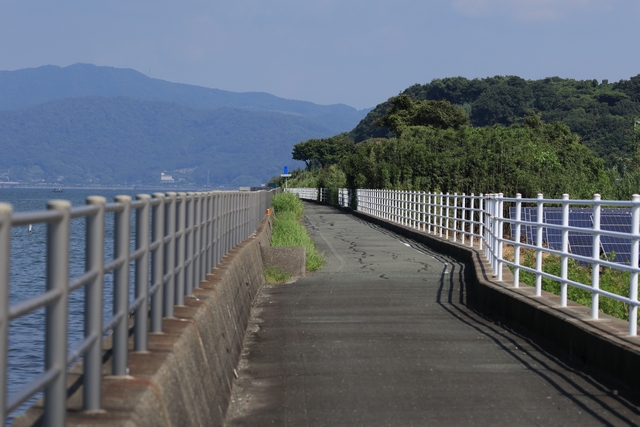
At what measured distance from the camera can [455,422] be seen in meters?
7.16

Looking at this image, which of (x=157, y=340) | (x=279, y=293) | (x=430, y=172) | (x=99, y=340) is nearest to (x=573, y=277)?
(x=279, y=293)

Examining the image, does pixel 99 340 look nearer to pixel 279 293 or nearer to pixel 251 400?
pixel 251 400

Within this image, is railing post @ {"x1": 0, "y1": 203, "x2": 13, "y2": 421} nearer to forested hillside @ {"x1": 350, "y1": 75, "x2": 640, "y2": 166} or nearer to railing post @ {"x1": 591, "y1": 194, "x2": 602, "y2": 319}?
railing post @ {"x1": 591, "y1": 194, "x2": 602, "y2": 319}

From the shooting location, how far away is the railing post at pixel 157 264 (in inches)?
265

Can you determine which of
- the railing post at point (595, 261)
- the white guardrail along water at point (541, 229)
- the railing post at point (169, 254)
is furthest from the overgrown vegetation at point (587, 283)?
the railing post at point (169, 254)

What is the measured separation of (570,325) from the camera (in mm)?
9805

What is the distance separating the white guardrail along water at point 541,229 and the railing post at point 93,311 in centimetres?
548

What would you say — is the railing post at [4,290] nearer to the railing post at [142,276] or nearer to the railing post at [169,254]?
the railing post at [142,276]

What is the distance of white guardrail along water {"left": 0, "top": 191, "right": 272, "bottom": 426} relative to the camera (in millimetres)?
3436

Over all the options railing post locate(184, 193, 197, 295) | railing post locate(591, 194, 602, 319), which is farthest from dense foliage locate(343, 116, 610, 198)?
railing post locate(184, 193, 197, 295)

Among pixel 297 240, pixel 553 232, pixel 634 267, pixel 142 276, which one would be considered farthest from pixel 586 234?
pixel 142 276

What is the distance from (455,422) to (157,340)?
2.30m

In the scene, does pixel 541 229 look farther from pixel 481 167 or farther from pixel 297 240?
pixel 481 167

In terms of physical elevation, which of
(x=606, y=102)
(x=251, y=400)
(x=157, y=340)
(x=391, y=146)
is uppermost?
(x=606, y=102)
